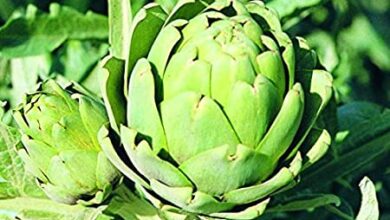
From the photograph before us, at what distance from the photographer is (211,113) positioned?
1480 millimetres

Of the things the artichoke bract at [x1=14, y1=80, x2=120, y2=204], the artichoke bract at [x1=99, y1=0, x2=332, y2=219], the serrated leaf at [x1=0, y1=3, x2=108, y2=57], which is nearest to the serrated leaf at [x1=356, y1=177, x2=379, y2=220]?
the artichoke bract at [x1=99, y1=0, x2=332, y2=219]

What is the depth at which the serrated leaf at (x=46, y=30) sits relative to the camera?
7.54ft

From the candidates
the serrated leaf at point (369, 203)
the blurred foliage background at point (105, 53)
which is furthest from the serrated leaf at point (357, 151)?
the serrated leaf at point (369, 203)

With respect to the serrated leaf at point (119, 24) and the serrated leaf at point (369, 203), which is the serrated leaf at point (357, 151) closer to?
the serrated leaf at point (369, 203)

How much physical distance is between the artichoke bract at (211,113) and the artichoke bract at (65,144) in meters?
0.06

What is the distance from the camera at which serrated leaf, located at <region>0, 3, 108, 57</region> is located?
2299mm

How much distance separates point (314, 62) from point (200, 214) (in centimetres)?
31

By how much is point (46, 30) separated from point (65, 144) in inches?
31.7

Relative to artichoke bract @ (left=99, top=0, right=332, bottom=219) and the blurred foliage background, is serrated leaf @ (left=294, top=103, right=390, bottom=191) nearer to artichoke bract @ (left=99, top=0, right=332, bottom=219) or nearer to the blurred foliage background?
the blurred foliage background

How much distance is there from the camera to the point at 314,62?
1664 millimetres

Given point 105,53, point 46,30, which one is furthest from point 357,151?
point 46,30

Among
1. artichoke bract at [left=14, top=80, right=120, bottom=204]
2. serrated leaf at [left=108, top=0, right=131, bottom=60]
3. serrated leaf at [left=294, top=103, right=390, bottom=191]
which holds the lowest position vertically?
serrated leaf at [left=294, top=103, right=390, bottom=191]

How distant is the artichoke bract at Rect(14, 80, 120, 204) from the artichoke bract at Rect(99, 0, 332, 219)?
55 mm

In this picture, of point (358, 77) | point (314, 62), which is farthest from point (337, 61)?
point (314, 62)
